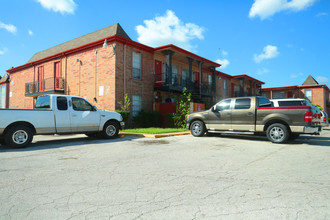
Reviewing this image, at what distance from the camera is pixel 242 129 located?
9906mm

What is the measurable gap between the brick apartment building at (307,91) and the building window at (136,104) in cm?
2978

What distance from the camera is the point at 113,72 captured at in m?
16.1

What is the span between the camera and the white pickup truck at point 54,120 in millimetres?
7617

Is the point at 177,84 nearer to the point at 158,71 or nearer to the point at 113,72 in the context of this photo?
the point at 158,71

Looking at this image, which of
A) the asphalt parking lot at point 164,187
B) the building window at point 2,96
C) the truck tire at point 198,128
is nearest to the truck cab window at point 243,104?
the truck tire at point 198,128

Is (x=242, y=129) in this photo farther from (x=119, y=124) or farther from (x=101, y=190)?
(x=101, y=190)

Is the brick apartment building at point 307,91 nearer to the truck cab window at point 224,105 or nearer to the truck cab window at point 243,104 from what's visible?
the truck cab window at point 224,105

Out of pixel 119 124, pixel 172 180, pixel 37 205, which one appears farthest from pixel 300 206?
pixel 119 124

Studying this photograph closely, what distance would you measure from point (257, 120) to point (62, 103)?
7972 mm

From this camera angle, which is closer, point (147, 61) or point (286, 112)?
point (286, 112)

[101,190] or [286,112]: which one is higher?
[286,112]

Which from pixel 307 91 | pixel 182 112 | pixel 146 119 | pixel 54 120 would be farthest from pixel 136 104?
pixel 307 91

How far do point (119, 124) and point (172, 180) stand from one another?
22.7 ft

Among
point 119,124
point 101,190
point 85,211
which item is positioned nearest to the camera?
point 85,211
